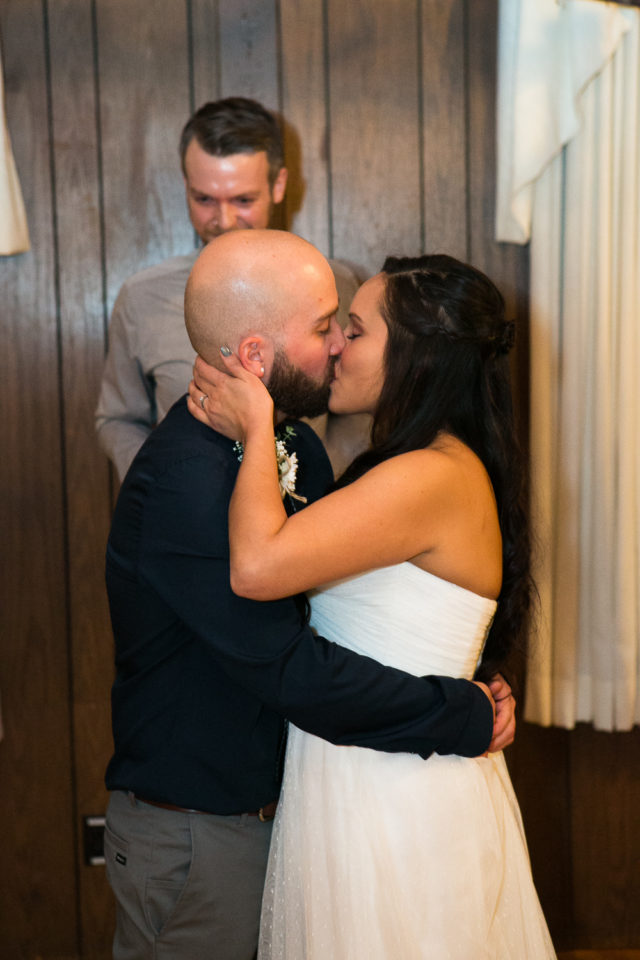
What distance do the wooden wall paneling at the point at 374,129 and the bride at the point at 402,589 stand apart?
40.0 inches

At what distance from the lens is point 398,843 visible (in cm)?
146

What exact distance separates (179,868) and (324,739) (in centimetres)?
30

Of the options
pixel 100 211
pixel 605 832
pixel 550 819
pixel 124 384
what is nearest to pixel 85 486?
pixel 124 384

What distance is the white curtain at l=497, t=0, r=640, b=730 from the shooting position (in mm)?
2387

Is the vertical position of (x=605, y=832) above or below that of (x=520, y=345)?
below

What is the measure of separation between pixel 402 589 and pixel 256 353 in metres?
0.43

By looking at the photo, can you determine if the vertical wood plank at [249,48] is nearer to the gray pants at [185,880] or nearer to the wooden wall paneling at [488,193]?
the wooden wall paneling at [488,193]

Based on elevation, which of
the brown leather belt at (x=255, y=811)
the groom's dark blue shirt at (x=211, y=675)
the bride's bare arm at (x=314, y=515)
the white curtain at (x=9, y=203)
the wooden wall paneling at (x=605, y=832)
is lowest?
the wooden wall paneling at (x=605, y=832)

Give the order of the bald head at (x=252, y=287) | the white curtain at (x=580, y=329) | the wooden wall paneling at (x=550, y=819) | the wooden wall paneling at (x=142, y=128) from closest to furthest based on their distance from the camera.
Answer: the bald head at (x=252, y=287) < the white curtain at (x=580, y=329) < the wooden wall paneling at (x=142, y=128) < the wooden wall paneling at (x=550, y=819)

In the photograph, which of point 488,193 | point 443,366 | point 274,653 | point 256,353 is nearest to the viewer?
point 274,653

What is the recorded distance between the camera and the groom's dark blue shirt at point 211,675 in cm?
135

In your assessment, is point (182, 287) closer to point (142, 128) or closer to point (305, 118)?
point (142, 128)

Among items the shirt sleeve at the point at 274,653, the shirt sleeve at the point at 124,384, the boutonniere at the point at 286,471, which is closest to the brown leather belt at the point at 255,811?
the shirt sleeve at the point at 274,653

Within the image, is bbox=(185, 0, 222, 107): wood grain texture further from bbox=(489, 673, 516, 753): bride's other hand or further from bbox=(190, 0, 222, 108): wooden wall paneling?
bbox=(489, 673, 516, 753): bride's other hand
